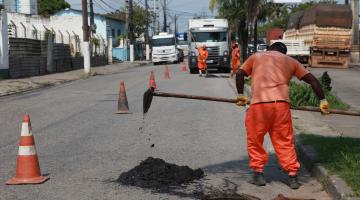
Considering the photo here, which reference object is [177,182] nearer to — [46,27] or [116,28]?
[46,27]

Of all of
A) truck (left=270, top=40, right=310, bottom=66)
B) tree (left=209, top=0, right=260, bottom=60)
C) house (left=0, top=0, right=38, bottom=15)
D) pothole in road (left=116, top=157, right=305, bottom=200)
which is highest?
house (left=0, top=0, right=38, bottom=15)

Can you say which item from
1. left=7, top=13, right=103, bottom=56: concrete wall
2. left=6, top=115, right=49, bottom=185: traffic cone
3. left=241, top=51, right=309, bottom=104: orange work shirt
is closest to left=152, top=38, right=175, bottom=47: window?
left=7, top=13, right=103, bottom=56: concrete wall

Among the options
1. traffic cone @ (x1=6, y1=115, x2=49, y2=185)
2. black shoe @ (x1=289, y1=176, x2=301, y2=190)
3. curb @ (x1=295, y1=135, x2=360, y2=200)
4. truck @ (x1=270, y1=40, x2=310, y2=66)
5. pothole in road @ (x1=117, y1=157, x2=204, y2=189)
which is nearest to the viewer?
curb @ (x1=295, y1=135, x2=360, y2=200)

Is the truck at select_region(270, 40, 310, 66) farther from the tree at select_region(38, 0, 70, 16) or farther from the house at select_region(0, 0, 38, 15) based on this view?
the tree at select_region(38, 0, 70, 16)

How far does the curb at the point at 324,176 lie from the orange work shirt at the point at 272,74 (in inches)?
39.7

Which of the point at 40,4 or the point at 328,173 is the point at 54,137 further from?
the point at 40,4

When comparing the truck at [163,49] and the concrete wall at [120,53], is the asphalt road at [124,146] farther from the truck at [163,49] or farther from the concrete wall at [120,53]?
the concrete wall at [120,53]

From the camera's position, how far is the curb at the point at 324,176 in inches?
234

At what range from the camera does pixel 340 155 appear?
7.62 m

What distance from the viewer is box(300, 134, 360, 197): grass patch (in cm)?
647

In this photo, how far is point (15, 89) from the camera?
23.6 meters

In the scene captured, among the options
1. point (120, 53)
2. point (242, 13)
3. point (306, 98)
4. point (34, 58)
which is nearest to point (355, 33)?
point (242, 13)

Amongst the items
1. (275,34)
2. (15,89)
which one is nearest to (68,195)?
(15,89)

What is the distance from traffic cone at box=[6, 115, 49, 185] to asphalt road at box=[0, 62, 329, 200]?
0.13 m
